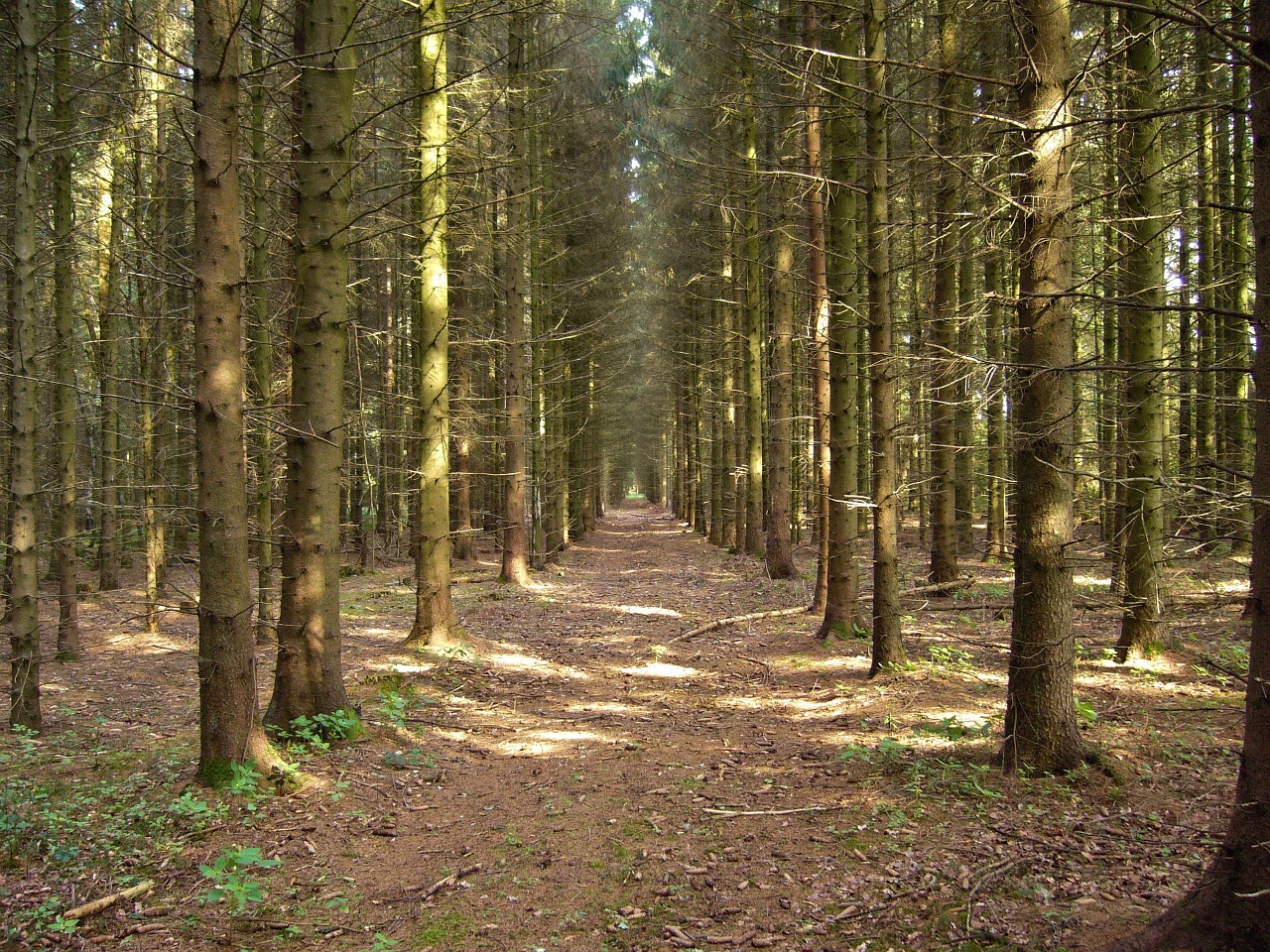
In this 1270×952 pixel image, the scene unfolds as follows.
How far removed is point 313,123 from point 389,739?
5130 millimetres

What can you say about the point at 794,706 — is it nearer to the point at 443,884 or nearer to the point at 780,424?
the point at 443,884

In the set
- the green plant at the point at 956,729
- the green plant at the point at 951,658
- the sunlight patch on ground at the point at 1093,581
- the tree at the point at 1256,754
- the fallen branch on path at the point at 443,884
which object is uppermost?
the tree at the point at 1256,754

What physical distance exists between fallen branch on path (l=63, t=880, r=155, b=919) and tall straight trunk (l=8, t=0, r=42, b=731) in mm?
4594

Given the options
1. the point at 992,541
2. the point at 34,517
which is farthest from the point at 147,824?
the point at 992,541

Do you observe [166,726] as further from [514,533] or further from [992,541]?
[992,541]

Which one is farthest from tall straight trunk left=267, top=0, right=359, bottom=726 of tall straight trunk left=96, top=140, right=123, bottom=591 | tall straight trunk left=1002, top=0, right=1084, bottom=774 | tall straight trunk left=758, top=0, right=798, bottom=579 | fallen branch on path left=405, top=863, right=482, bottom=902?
tall straight trunk left=758, top=0, right=798, bottom=579

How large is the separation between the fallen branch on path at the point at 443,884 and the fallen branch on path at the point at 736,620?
6.76 m

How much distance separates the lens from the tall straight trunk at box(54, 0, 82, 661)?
923 centimetres

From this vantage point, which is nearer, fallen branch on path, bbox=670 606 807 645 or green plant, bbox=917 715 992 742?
green plant, bbox=917 715 992 742

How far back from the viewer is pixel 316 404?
5.91 m

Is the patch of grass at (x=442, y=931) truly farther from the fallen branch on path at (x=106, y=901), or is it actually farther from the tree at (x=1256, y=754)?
the tree at (x=1256, y=754)

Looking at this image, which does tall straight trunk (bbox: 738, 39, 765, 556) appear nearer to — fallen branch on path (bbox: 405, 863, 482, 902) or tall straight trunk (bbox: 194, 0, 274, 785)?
tall straight trunk (bbox: 194, 0, 274, 785)

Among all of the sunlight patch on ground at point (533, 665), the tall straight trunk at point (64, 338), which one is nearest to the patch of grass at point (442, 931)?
the sunlight patch on ground at point (533, 665)

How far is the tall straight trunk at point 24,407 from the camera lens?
7129mm
